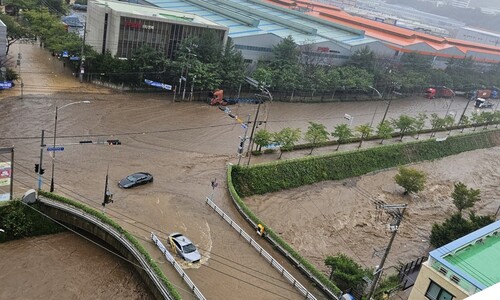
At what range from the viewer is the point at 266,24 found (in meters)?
87.4

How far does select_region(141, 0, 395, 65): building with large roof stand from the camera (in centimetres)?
6988

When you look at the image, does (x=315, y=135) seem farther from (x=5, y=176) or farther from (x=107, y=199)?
(x=5, y=176)

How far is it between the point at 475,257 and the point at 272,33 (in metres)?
54.7

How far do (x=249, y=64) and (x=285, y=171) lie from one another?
33134mm

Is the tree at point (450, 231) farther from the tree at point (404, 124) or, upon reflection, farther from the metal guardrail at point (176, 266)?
the tree at point (404, 124)

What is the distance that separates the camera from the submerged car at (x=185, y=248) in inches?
1021

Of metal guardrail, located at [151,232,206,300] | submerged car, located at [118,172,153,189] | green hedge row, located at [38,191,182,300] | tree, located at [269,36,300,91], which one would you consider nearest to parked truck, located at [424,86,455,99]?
tree, located at [269,36,300,91]

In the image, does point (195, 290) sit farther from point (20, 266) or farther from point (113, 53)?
point (113, 53)

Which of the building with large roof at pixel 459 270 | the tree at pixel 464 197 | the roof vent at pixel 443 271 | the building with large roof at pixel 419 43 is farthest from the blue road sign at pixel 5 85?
the building with large roof at pixel 419 43

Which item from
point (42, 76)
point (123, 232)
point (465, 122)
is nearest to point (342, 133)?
point (123, 232)

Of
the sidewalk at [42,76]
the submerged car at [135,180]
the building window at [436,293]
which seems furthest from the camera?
the sidewalk at [42,76]

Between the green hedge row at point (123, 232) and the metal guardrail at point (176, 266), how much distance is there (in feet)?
3.47

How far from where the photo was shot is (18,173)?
102 feet

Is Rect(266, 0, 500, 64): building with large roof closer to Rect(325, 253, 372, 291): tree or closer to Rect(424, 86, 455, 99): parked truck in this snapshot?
Rect(424, 86, 455, 99): parked truck
